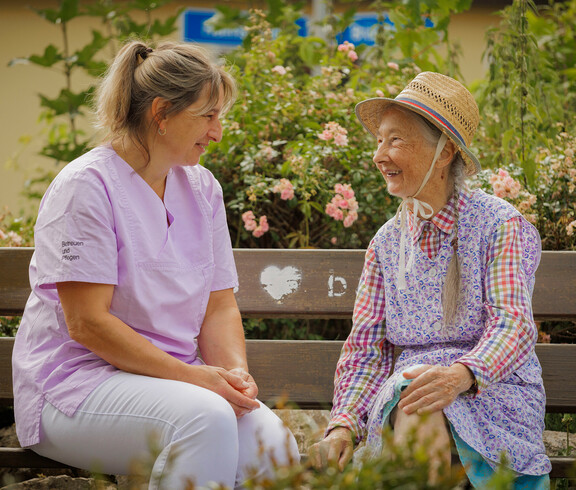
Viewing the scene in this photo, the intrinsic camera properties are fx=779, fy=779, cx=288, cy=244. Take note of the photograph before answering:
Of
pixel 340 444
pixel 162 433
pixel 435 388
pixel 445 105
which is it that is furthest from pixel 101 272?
pixel 445 105

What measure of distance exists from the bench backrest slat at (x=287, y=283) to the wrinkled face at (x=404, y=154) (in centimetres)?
54

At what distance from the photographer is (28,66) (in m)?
8.38

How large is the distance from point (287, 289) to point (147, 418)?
993mm

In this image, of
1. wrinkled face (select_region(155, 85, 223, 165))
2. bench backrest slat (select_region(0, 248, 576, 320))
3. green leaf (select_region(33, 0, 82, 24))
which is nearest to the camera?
wrinkled face (select_region(155, 85, 223, 165))

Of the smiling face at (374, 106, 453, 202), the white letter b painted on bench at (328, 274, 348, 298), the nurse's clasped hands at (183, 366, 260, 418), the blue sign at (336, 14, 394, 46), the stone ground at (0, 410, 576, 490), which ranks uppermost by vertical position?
the blue sign at (336, 14, 394, 46)

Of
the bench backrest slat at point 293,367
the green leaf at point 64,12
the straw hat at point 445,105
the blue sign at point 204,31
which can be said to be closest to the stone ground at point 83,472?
the bench backrest slat at point 293,367

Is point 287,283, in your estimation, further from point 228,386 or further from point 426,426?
point 426,426

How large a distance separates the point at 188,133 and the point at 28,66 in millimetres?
6522

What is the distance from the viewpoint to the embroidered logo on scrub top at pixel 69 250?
231 centimetres

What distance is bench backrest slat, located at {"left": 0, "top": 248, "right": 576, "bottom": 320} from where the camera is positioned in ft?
10.1

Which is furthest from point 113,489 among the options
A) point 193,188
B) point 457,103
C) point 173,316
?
point 457,103

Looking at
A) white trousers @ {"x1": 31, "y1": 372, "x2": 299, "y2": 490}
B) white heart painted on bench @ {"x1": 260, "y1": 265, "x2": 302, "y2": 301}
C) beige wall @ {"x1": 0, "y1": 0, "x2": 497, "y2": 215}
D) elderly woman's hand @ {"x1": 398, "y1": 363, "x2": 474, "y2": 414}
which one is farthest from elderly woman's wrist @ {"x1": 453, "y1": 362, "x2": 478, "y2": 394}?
beige wall @ {"x1": 0, "y1": 0, "x2": 497, "y2": 215}

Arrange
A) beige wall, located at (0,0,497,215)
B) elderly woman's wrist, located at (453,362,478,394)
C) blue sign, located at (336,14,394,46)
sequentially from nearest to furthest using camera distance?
Result: elderly woman's wrist, located at (453,362,478,394) → blue sign, located at (336,14,394,46) → beige wall, located at (0,0,497,215)

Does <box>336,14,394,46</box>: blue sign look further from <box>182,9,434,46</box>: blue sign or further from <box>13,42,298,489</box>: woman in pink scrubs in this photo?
<box>13,42,298,489</box>: woman in pink scrubs
